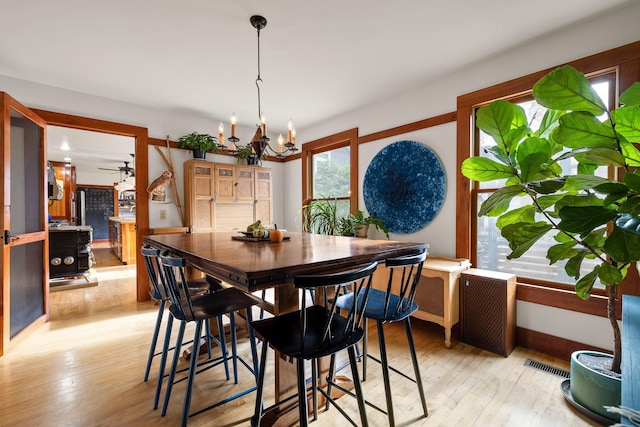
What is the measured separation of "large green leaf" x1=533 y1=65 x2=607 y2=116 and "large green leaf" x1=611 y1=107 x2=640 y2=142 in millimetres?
84

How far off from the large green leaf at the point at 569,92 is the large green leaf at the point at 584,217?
0.44 m

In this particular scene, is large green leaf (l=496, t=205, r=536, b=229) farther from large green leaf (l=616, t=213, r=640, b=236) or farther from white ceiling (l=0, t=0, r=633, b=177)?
white ceiling (l=0, t=0, r=633, b=177)

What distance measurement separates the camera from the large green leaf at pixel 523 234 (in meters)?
1.33

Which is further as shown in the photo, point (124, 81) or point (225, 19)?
point (124, 81)

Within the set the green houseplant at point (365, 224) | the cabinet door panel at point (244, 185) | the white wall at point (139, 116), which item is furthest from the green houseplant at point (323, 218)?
the white wall at point (139, 116)

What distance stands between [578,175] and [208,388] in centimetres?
238

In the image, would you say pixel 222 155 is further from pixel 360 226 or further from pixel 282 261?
pixel 282 261

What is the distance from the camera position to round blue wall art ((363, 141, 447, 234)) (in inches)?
118

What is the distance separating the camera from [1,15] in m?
1.99

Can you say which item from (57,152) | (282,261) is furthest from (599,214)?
(57,152)

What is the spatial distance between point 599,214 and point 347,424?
1539mm

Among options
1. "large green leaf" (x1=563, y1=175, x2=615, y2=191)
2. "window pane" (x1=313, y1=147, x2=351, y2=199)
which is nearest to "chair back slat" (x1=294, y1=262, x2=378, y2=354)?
"large green leaf" (x1=563, y1=175, x2=615, y2=191)

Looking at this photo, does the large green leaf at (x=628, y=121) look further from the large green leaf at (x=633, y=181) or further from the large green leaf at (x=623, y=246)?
the large green leaf at (x=623, y=246)

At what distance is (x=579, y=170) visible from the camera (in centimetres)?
145
